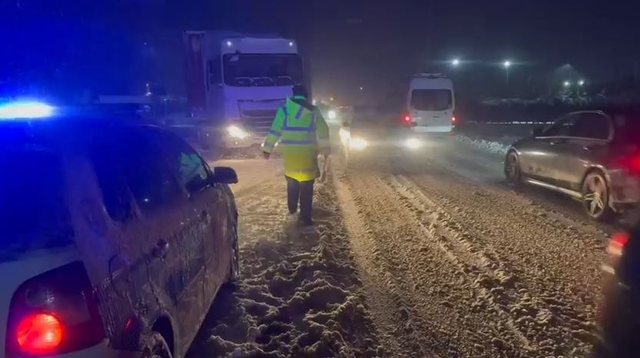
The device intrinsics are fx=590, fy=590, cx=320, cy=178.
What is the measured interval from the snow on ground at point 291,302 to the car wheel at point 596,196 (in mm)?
3818

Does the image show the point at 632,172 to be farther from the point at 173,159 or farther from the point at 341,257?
the point at 173,159

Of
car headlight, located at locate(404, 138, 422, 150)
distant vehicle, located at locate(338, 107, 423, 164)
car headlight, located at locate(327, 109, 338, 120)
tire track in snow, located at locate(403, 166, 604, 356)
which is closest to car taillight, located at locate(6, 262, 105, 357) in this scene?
tire track in snow, located at locate(403, 166, 604, 356)

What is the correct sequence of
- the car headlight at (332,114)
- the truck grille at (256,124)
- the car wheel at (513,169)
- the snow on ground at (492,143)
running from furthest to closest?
the car headlight at (332,114)
the snow on ground at (492,143)
the truck grille at (256,124)
the car wheel at (513,169)

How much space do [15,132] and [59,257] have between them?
99 cm

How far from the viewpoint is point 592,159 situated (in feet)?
29.2

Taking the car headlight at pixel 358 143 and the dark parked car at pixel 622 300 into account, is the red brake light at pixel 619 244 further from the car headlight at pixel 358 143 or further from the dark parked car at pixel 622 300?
the car headlight at pixel 358 143

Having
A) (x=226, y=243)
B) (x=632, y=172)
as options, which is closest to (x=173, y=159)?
(x=226, y=243)

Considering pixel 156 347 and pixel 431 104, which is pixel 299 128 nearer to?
pixel 156 347

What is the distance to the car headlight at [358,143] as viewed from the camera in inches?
A: 693

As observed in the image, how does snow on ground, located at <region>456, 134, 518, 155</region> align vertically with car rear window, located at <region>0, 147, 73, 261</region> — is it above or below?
below

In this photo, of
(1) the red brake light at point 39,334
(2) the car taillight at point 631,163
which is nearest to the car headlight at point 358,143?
(2) the car taillight at point 631,163

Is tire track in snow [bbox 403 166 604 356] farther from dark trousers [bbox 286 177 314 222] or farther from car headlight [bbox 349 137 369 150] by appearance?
car headlight [bbox 349 137 369 150]

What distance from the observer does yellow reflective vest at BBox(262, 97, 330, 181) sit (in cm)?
836

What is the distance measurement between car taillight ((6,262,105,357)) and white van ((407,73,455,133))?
16634mm
